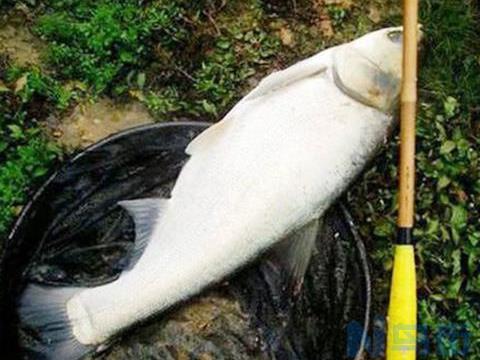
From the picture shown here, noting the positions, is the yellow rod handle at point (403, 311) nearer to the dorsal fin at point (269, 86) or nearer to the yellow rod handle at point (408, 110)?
the yellow rod handle at point (408, 110)

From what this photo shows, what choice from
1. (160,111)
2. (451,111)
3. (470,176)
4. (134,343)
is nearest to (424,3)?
(451,111)

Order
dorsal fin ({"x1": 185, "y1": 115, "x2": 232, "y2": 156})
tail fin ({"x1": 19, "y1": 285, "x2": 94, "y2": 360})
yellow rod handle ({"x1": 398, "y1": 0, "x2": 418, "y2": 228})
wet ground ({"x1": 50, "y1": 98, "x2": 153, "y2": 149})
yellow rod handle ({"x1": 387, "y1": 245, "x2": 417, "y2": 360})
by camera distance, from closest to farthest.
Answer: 1. yellow rod handle ({"x1": 387, "y1": 245, "x2": 417, "y2": 360})
2. yellow rod handle ({"x1": 398, "y1": 0, "x2": 418, "y2": 228})
3. tail fin ({"x1": 19, "y1": 285, "x2": 94, "y2": 360})
4. dorsal fin ({"x1": 185, "y1": 115, "x2": 232, "y2": 156})
5. wet ground ({"x1": 50, "y1": 98, "x2": 153, "y2": 149})

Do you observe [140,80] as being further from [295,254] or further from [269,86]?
[295,254]

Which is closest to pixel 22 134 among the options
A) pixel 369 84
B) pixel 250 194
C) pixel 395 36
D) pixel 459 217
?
pixel 250 194

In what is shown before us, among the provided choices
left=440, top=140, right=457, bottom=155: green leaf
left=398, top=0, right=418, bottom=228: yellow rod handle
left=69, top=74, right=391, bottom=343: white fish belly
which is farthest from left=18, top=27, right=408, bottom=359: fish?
left=440, top=140, right=457, bottom=155: green leaf

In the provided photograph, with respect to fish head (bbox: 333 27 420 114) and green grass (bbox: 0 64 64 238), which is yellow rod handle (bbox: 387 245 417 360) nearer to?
fish head (bbox: 333 27 420 114)

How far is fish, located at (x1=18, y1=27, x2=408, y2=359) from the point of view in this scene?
377 centimetres

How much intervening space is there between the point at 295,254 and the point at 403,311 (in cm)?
56

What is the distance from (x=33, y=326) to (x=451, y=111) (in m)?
2.20

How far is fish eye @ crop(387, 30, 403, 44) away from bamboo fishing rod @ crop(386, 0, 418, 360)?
200mm

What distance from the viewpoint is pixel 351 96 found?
12.7 feet

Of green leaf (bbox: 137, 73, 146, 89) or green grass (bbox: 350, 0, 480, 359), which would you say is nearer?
green grass (bbox: 350, 0, 480, 359)

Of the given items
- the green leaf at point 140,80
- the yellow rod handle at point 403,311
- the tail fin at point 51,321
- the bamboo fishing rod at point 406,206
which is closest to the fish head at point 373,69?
the bamboo fishing rod at point 406,206

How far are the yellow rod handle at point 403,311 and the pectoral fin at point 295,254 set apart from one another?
40 centimetres
